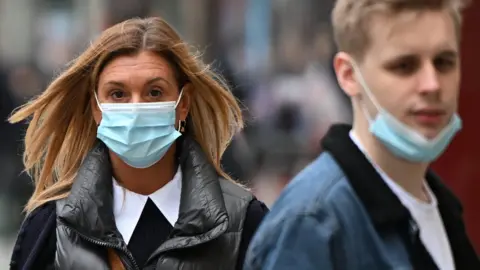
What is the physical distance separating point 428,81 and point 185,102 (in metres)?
1.29

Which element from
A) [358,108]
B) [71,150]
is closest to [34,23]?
[71,150]

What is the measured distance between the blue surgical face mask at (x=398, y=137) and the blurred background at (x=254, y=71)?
3.07 metres

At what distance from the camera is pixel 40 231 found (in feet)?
10.9

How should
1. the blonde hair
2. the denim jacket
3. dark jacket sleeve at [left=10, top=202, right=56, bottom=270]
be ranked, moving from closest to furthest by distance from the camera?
the denim jacket < dark jacket sleeve at [left=10, top=202, right=56, bottom=270] < the blonde hair

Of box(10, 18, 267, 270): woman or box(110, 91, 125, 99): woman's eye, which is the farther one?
box(110, 91, 125, 99): woman's eye

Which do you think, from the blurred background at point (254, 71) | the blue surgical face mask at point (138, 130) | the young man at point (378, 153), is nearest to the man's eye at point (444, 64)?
the young man at point (378, 153)

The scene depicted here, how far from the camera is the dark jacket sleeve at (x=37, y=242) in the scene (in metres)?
3.26

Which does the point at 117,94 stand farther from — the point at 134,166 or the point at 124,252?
the point at 124,252

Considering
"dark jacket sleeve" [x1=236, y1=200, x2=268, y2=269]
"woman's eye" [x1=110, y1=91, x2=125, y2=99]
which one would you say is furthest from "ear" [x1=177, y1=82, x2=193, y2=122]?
"dark jacket sleeve" [x1=236, y1=200, x2=268, y2=269]

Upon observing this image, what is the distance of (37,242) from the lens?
328 cm

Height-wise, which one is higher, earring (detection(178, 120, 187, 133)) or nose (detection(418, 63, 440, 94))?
nose (detection(418, 63, 440, 94))

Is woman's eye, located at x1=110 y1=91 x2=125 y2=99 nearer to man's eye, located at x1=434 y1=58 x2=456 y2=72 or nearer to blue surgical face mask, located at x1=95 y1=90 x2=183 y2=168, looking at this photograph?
blue surgical face mask, located at x1=95 y1=90 x2=183 y2=168

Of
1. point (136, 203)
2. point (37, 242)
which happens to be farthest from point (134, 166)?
point (37, 242)

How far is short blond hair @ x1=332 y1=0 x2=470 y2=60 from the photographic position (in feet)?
7.85
